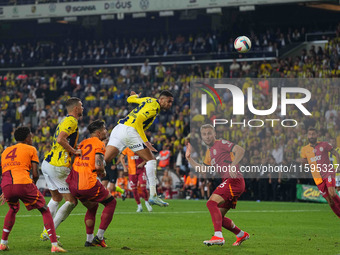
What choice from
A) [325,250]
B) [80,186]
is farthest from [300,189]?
[80,186]

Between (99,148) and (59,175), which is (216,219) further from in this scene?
(59,175)

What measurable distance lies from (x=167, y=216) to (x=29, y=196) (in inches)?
314

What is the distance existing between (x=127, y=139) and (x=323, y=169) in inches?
159

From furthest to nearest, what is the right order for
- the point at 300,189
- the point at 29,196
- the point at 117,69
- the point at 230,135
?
the point at 117,69 < the point at 230,135 < the point at 300,189 < the point at 29,196

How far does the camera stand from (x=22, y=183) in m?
9.66

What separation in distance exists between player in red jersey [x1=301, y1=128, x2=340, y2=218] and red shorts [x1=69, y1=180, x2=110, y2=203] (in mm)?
5076

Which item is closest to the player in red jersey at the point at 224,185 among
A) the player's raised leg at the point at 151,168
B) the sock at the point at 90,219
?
the sock at the point at 90,219

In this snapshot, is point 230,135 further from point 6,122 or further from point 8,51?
point 8,51

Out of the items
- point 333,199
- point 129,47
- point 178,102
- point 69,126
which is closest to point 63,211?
point 69,126

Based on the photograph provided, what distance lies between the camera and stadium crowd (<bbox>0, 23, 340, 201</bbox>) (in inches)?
998

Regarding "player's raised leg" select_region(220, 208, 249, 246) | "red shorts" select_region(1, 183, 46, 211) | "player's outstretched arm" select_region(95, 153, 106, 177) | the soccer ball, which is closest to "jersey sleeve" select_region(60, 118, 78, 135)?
"player's outstretched arm" select_region(95, 153, 106, 177)

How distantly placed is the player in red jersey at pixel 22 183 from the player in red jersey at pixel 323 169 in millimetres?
6005

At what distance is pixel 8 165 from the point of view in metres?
9.78

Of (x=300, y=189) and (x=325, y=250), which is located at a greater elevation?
(x=325, y=250)
